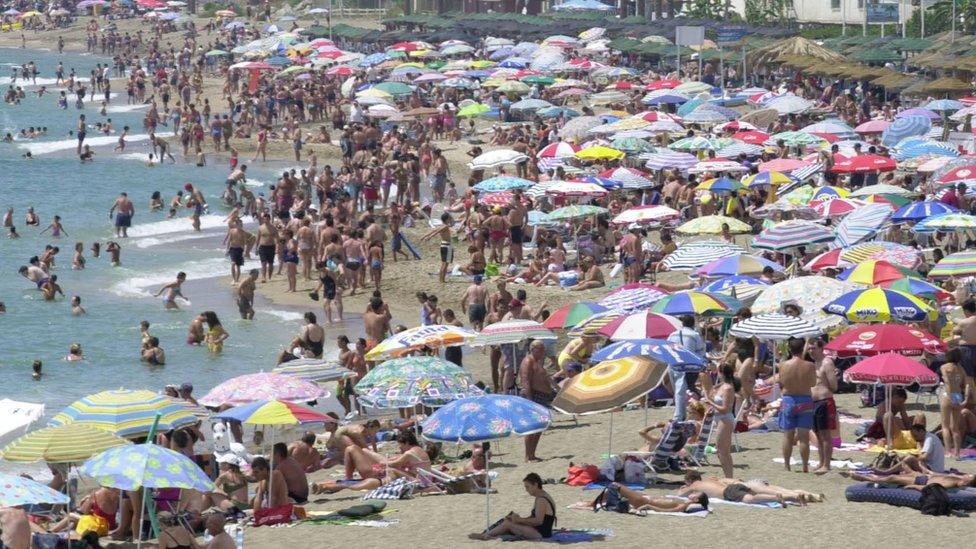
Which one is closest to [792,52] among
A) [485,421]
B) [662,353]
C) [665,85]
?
[665,85]

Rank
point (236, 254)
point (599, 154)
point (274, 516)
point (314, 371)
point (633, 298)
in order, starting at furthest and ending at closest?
point (599, 154) → point (236, 254) → point (633, 298) → point (314, 371) → point (274, 516)

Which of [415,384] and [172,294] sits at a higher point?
[415,384]

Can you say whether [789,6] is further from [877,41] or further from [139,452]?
[139,452]

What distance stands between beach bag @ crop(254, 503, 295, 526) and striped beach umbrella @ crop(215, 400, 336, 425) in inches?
27.4

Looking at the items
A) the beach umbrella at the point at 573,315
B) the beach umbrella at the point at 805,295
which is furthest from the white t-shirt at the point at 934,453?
the beach umbrella at the point at 573,315

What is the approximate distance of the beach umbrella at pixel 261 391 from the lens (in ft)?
43.7

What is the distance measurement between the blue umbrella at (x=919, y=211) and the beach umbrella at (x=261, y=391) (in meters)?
8.43

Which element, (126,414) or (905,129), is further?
(905,129)

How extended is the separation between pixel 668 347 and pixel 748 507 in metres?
1.90

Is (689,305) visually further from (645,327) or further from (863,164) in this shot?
(863,164)

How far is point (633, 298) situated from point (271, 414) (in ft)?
17.4

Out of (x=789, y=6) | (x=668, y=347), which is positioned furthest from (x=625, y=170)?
(x=789, y=6)

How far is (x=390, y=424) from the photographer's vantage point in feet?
51.4

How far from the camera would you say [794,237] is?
18797 mm
